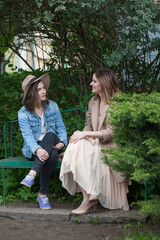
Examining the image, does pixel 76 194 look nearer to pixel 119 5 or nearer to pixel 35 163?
pixel 35 163

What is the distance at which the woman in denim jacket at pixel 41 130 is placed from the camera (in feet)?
14.5

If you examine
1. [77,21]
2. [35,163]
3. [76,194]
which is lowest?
[76,194]

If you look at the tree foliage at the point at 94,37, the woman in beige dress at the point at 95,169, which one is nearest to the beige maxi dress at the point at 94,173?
the woman in beige dress at the point at 95,169

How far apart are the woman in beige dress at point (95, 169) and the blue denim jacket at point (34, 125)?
503 mm

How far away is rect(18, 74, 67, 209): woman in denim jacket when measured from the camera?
441 centimetres

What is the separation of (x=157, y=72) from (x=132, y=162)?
10.9 feet

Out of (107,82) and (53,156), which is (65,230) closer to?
(53,156)

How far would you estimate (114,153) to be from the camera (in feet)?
9.95

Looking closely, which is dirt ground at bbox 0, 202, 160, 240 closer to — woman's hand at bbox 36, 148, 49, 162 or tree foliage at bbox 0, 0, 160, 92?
woman's hand at bbox 36, 148, 49, 162

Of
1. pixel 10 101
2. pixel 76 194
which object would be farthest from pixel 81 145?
pixel 10 101

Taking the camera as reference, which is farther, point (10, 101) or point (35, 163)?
point (10, 101)

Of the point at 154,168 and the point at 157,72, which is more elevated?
the point at 157,72

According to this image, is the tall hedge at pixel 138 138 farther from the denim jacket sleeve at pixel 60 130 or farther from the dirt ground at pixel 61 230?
the denim jacket sleeve at pixel 60 130

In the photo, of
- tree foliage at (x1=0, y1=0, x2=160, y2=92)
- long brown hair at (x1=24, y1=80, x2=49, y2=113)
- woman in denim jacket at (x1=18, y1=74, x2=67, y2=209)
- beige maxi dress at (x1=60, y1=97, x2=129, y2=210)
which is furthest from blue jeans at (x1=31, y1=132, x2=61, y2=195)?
tree foliage at (x1=0, y1=0, x2=160, y2=92)
